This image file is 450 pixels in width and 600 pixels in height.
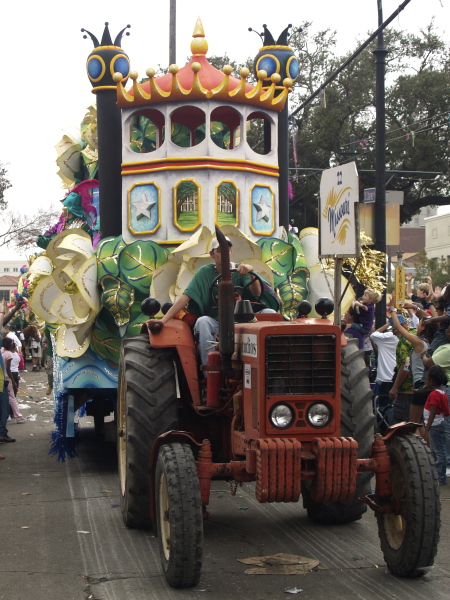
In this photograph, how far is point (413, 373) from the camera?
33.8ft

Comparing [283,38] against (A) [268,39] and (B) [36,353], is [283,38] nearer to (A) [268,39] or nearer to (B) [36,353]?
(A) [268,39]

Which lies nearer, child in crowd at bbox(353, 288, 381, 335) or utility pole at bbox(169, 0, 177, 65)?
child in crowd at bbox(353, 288, 381, 335)

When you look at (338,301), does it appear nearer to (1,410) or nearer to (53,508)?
(53,508)

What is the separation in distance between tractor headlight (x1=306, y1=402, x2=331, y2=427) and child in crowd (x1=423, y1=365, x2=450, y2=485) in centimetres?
379

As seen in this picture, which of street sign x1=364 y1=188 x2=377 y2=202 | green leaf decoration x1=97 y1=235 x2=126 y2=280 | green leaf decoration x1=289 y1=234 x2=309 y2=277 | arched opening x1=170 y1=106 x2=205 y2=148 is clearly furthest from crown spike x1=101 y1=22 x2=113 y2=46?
street sign x1=364 y1=188 x2=377 y2=202

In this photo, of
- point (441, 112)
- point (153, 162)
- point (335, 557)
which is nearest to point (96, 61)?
point (153, 162)

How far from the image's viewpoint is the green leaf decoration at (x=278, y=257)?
9445mm

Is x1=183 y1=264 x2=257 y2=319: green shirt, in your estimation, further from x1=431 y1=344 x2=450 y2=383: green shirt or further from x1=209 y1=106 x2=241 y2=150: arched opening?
x1=209 y1=106 x2=241 y2=150: arched opening

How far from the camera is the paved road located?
5.44 metres

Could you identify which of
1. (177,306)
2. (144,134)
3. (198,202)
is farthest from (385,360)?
(177,306)

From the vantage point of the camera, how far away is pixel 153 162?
9.98 m

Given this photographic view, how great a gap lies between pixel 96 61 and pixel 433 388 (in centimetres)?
544

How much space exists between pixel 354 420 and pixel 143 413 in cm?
150

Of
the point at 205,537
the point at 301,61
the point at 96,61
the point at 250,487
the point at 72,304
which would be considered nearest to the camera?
the point at 205,537
